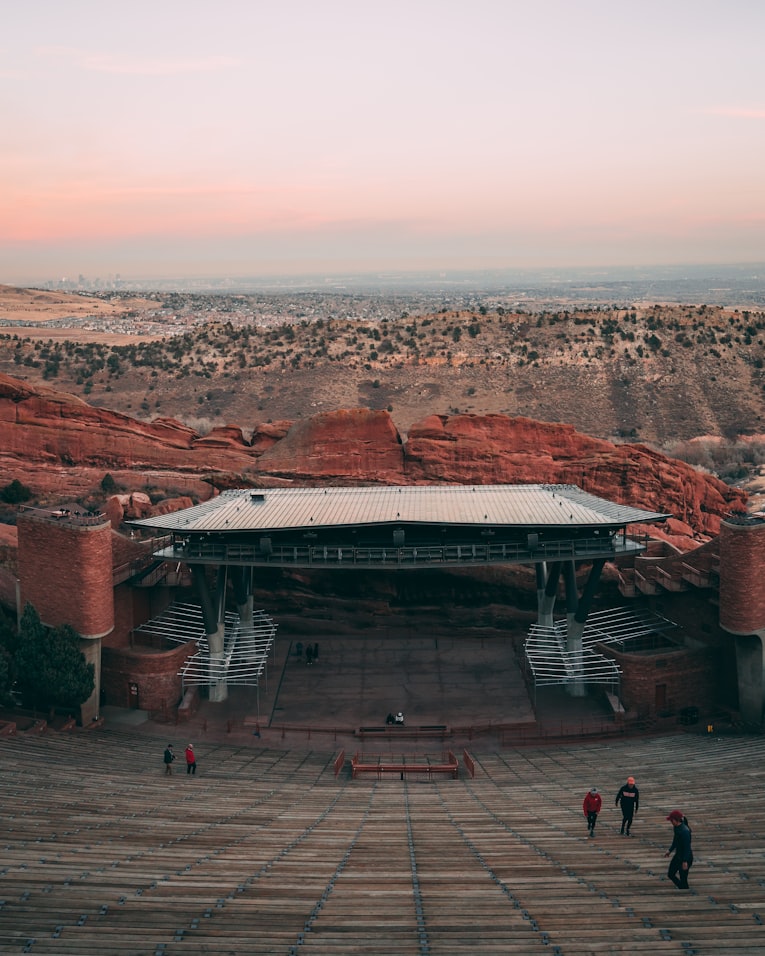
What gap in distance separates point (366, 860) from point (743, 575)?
836 inches

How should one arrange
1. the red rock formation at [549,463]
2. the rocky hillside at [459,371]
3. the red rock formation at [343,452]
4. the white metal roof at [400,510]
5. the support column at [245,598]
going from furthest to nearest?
the rocky hillside at [459,371], the red rock formation at [343,452], the red rock formation at [549,463], the support column at [245,598], the white metal roof at [400,510]

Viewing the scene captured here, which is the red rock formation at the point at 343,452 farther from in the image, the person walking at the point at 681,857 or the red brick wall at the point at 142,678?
the person walking at the point at 681,857

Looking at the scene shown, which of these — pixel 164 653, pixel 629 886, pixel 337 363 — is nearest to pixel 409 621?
pixel 164 653

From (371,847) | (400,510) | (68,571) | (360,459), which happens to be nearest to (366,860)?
(371,847)

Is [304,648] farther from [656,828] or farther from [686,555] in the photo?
[656,828]

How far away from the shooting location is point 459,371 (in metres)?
86.6

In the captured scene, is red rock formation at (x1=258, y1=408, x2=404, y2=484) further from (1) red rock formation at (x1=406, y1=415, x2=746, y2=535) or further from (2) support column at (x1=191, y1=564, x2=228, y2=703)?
(2) support column at (x1=191, y1=564, x2=228, y2=703)

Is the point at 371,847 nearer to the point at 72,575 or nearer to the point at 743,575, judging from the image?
the point at 72,575

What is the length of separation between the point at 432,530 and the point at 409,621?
342 inches

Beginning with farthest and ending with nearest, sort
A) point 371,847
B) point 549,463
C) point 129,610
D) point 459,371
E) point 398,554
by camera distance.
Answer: point 459,371
point 549,463
point 129,610
point 398,554
point 371,847

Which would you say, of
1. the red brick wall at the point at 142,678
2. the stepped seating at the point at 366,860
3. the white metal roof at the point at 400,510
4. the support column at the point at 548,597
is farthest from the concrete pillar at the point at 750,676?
the red brick wall at the point at 142,678

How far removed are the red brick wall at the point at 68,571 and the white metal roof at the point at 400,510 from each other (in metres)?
Answer: 1.76

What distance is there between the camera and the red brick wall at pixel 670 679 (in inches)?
1406

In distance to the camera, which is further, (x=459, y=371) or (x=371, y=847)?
(x=459, y=371)
